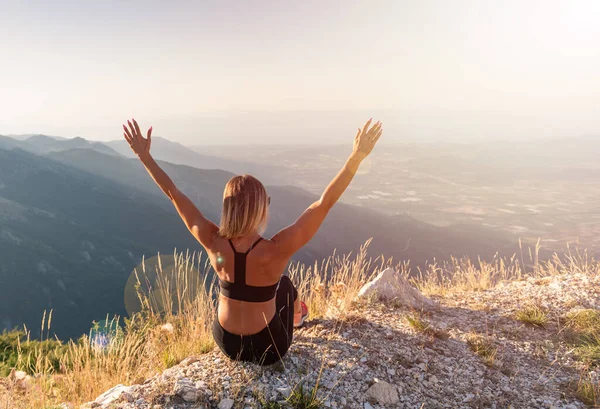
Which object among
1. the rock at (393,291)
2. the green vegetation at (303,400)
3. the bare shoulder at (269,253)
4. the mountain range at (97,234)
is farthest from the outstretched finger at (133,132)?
the mountain range at (97,234)

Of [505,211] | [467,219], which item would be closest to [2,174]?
[467,219]

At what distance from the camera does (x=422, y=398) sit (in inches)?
112

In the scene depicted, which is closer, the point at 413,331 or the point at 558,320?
the point at 413,331

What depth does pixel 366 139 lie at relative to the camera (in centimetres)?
273

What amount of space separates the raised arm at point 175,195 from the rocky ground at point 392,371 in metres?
1.09

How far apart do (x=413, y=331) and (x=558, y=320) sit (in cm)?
197

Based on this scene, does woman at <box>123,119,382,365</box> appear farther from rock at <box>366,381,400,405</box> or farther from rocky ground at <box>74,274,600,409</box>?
rock at <box>366,381,400,405</box>

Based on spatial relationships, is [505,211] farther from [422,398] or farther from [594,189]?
[422,398]

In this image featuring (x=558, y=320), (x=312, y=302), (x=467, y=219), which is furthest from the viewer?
(x=467, y=219)

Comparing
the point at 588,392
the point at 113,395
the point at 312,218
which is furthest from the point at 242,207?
the point at 588,392

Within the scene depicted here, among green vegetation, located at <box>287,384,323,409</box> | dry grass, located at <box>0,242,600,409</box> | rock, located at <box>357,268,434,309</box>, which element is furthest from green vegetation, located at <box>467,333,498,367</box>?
green vegetation, located at <box>287,384,323,409</box>

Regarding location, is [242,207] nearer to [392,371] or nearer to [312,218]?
[312,218]

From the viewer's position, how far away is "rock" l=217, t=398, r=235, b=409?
2412 millimetres

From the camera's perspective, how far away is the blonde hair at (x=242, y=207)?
2.43 m
